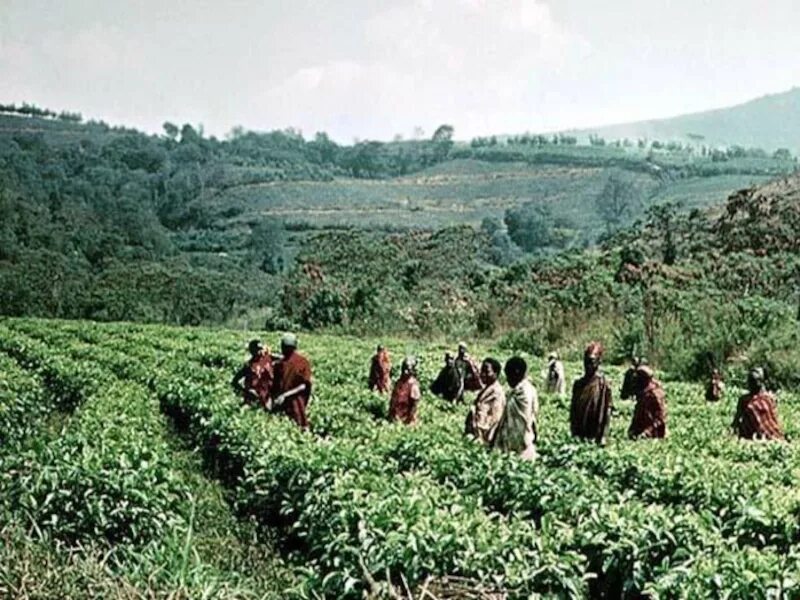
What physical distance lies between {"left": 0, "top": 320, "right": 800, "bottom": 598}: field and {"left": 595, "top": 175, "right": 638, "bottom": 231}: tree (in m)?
110

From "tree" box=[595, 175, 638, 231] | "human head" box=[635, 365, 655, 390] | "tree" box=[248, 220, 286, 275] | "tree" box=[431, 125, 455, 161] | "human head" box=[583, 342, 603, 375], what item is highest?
"tree" box=[431, 125, 455, 161]

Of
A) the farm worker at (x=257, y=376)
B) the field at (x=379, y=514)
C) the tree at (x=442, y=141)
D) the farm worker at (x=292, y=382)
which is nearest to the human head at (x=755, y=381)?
the field at (x=379, y=514)

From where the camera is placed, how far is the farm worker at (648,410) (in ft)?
44.4

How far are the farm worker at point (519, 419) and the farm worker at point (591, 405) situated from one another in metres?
1.15

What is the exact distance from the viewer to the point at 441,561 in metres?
6.35

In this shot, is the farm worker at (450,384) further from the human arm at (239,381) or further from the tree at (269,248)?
the tree at (269,248)

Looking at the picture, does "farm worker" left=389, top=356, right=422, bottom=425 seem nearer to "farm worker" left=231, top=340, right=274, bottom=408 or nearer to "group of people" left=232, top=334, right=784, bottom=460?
"group of people" left=232, top=334, right=784, bottom=460

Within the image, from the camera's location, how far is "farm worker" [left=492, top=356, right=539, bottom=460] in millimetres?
10438

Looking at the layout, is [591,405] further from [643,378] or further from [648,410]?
[648,410]

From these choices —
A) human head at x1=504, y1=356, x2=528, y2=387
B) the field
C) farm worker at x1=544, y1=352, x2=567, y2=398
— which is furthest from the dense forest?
human head at x1=504, y1=356, x2=528, y2=387

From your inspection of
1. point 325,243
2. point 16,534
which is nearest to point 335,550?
point 16,534

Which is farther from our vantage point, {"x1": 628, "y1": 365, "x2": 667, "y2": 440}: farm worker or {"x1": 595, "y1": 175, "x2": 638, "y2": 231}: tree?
{"x1": 595, "y1": 175, "x2": 638, "y2": 231}: tree

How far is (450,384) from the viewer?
20094mm

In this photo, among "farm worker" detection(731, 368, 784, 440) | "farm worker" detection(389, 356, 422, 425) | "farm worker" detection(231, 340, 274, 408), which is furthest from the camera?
"farm worker" detection(231, 340, 274, 408)
